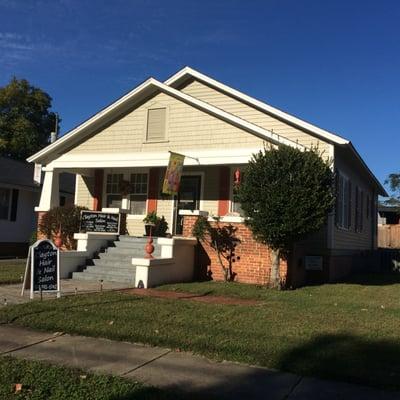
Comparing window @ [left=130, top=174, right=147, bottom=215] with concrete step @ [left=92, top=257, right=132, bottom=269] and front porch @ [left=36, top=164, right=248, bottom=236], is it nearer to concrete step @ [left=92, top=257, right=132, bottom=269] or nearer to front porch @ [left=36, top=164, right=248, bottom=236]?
front porch @ [left=36, top=164, right=248, bottom=236]

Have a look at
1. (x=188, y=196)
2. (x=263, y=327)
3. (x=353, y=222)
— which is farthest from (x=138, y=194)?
(x=263, y=327)

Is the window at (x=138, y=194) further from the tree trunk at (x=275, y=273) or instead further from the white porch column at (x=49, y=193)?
the tree trunk at (x=275, y=273)

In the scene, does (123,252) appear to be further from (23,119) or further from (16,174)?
(23,119)

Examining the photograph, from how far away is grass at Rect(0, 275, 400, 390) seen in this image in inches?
249

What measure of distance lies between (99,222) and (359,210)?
10.8 m

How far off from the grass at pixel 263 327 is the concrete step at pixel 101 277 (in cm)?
240

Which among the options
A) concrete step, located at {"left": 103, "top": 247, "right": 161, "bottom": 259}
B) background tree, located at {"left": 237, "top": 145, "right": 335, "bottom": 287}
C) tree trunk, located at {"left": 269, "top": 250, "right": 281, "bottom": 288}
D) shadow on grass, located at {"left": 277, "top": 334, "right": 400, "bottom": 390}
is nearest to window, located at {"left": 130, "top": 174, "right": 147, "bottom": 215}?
concrete step, located at {"left": 103, "top": 247, "right": 161, "bottom": 259}

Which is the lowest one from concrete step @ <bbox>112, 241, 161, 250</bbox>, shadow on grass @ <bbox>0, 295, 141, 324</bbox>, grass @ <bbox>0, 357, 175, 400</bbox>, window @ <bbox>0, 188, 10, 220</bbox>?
A: grass @ <bbox>0, 357, 175, 400</bbox>

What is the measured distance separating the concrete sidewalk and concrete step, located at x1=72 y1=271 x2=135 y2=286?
5739mm

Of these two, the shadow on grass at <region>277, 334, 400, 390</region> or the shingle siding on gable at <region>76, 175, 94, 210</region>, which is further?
the shingle siding on gable at <region>76, 175, 94, 210</region>

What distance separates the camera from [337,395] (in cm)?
532

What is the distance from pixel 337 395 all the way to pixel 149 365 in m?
2.11

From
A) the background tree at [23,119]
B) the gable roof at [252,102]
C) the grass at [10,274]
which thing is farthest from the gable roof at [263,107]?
the background tree at [23,119]

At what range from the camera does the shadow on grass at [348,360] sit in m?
5.82
